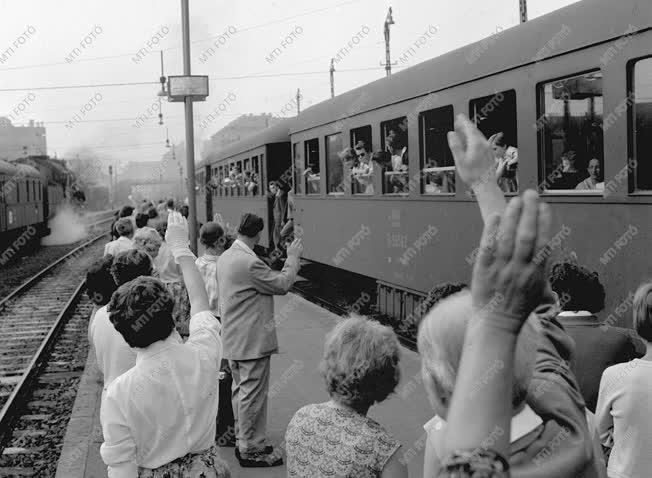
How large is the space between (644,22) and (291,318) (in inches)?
295

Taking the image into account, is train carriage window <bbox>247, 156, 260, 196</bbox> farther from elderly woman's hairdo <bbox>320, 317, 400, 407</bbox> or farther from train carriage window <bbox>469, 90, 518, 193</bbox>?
elderly woman's hairdo <bbox>320, 317, 400, 407</bbox>

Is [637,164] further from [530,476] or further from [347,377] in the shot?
[530,476]

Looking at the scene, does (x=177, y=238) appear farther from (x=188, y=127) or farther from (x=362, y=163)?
(x=188, y=127)

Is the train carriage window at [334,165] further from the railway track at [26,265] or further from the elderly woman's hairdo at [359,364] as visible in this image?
the railway track at [26,265]

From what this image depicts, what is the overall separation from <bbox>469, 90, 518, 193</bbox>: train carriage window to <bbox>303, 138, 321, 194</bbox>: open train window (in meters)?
5.47

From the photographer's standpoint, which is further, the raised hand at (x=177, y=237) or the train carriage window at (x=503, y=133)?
the train carriage window at (x=503, y=133)

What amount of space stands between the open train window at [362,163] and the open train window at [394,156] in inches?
18.2

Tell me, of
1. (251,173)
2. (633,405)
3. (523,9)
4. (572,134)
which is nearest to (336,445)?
(633,405)

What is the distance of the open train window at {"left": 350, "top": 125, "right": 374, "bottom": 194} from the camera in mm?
10148

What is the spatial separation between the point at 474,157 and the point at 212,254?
202 inches

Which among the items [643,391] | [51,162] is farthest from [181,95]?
[51,162]

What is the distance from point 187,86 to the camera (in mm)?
12695

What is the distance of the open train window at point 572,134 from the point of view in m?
5.68

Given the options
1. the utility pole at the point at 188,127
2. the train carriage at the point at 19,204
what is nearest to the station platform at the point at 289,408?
the utility pole at the point at 188,127
